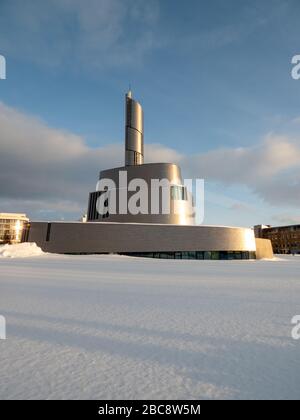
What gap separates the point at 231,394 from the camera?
3.30 metres

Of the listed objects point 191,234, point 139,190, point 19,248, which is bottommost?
point 19,248

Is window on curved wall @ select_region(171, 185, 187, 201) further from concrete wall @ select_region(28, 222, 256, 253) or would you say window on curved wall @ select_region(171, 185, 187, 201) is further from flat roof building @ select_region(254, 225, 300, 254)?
flat roof building @ select_region(254, 225, 300, 254)

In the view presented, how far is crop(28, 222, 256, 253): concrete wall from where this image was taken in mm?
40594

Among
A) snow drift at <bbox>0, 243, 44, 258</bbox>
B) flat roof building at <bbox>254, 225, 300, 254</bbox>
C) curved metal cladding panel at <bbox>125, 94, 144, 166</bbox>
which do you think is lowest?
snow drift at <bbox>0, 243, 44, 258</bbox>

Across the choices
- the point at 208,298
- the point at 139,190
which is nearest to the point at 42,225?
the point at 139,190

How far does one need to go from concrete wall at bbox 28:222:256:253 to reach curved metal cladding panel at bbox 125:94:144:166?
23434mm

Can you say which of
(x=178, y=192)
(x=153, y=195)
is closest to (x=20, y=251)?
(x=153, y=195)

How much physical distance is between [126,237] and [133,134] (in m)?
28.9

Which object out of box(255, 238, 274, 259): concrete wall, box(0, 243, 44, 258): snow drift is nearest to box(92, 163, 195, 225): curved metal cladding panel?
box(255, 238, 274, 259): concrete wall

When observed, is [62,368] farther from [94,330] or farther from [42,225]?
[42,225]

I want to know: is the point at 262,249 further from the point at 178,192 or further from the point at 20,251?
the point at 20,251

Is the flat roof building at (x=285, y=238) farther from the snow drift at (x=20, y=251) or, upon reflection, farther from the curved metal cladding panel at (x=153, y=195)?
the snow drift at (x=20, y=251)

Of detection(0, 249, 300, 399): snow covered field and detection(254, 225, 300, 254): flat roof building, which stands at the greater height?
detection(254, 225, 300, 254): flat roof building

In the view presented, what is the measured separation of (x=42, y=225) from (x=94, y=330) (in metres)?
38.4
